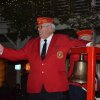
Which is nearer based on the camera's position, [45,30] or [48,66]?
[48,66]

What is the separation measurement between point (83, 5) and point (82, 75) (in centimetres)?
914

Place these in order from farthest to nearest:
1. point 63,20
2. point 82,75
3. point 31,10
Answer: point 63,20, point 31,10, point 82,75

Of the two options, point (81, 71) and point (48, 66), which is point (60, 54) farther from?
point (81, 71)

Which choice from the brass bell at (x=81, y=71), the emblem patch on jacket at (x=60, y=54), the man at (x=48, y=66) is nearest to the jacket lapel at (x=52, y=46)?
the man at (x=48, y=66)

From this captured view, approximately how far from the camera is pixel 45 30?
5375 millimetres

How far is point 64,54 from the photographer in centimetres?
528

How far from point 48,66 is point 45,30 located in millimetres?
529

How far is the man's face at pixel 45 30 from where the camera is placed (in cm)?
538

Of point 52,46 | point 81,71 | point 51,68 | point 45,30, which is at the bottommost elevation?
point 51,68

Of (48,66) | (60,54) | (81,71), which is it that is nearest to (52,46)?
(60,54)

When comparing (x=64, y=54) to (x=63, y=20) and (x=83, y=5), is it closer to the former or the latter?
(x=63, y=20)

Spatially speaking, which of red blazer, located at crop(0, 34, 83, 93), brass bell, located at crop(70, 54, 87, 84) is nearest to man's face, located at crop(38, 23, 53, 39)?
red blazer, located at crop(0, 34, 83, 93)

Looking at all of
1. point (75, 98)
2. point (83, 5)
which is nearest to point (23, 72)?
point (83, 5)

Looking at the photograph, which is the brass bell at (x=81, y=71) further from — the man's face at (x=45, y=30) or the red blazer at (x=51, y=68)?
the man's face at (x=45, y=30)
